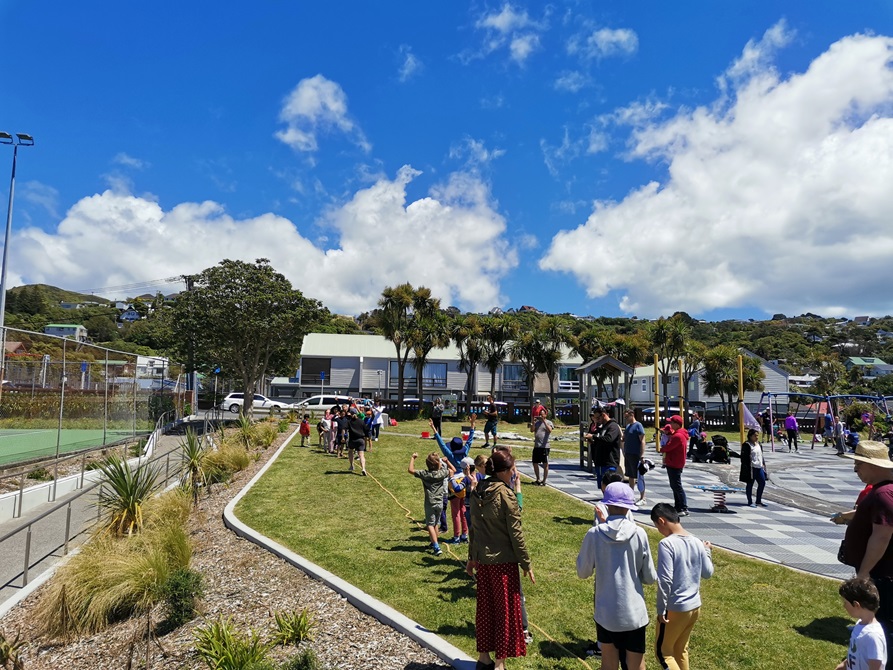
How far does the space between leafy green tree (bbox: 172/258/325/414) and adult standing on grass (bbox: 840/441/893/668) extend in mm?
27387

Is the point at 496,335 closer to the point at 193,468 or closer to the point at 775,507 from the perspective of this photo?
the point at 775,507

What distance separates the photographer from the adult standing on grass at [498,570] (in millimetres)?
4188

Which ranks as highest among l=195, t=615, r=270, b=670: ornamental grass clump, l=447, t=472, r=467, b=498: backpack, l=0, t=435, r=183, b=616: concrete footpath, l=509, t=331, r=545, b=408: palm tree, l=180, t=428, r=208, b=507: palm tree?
l=509, t=331, r=545, b=408: palm tree

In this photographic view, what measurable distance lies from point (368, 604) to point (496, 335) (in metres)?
39.4

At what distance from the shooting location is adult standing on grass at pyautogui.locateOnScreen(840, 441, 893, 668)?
3680mm

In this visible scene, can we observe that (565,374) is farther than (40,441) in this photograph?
Yes

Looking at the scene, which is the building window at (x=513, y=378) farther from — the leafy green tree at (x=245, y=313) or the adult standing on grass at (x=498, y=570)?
the adult standing on grass at (x=498, y=570)

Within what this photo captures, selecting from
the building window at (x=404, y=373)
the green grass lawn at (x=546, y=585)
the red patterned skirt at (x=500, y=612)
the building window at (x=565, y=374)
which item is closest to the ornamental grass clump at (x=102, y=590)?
the green grass lawn at (x=546, y=585)

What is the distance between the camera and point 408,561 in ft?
23.6

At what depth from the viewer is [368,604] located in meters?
5.61

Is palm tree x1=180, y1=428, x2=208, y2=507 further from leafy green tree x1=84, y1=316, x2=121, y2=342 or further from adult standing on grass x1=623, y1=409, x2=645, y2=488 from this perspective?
leafy green tree x1=84, y1=316, x2=121, y2=342

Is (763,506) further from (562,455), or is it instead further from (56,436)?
(56,436)

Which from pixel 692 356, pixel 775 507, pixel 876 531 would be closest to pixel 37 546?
pixel 876 531

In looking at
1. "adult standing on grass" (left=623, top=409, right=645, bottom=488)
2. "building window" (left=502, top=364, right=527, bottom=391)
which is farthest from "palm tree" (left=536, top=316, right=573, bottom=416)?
"adult standing on grass" (left=623, top=409, right=645, bottom=488)
